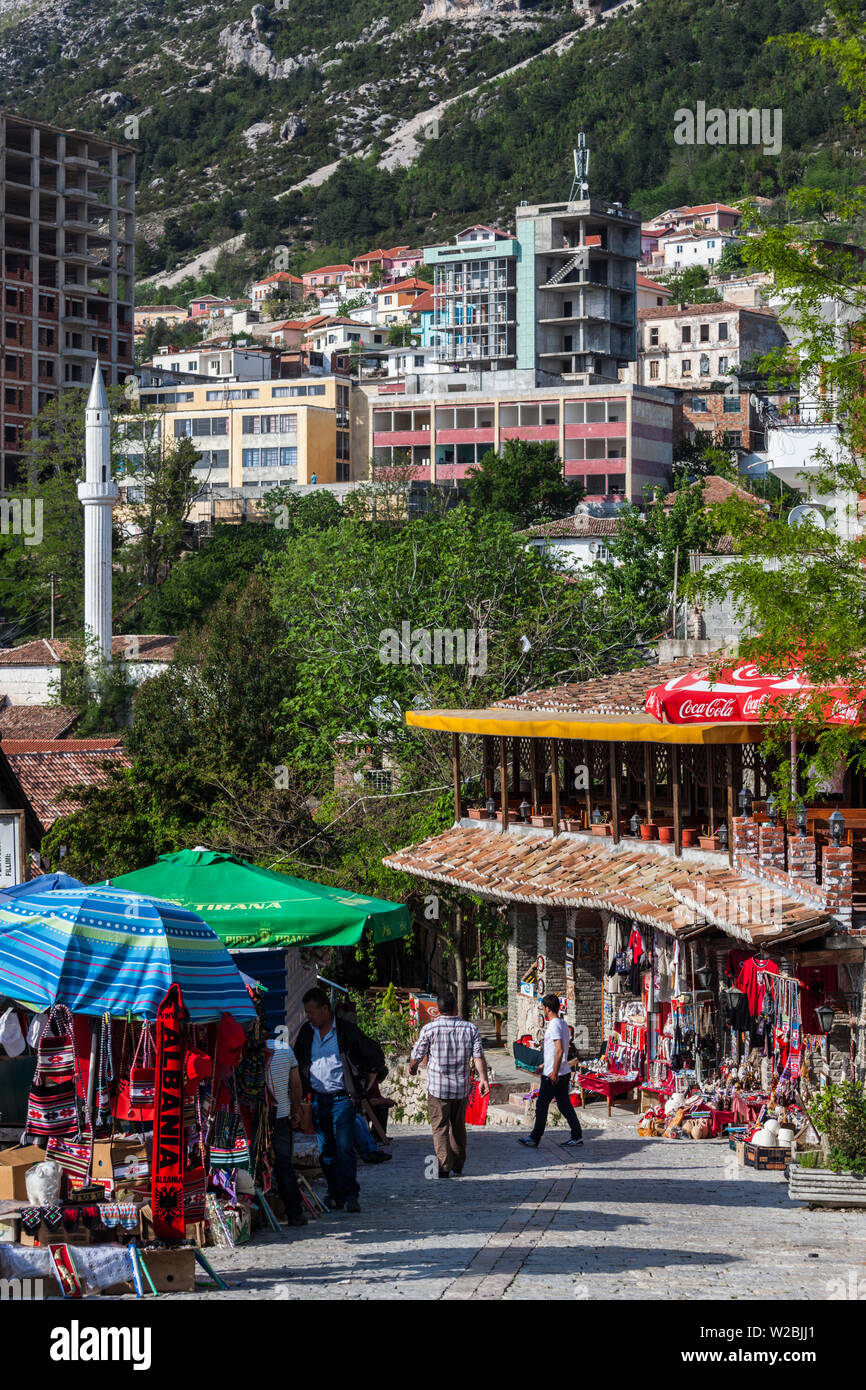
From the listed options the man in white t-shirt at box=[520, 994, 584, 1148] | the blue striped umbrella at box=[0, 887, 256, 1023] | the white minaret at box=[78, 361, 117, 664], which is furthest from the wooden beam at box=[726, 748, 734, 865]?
the white minaret at box=[78, 361, 117, 664]

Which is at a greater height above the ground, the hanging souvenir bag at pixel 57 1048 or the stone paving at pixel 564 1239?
the hanging souvenir bag at pixel 57 1048

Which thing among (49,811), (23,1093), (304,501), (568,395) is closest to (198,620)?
(304,501)

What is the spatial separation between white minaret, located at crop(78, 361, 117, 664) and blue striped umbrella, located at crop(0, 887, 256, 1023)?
167 ft

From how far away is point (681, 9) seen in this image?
195000 mm

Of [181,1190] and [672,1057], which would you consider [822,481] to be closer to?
[672,1057]

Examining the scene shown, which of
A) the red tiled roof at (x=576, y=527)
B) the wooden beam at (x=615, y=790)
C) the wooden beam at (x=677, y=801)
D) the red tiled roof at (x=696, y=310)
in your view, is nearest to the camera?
the wooden beam at (x=677, y=801)

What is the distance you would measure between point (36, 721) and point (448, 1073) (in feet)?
149

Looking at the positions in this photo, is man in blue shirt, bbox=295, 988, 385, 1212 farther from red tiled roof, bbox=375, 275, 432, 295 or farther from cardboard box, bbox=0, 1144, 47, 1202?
red tiled roof, bbox=375, 275, 432, 295

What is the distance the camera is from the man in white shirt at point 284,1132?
10.9 m

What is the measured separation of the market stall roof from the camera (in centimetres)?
1505

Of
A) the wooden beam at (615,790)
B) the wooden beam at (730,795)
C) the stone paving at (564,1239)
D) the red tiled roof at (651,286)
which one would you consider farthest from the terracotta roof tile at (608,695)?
the red tiled roof at (651,286)

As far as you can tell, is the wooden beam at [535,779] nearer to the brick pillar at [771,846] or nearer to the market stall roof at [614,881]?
the market stall roof at [614,881]

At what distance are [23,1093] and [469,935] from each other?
18192 millimetres

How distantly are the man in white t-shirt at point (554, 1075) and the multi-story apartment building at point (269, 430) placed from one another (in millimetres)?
84799
